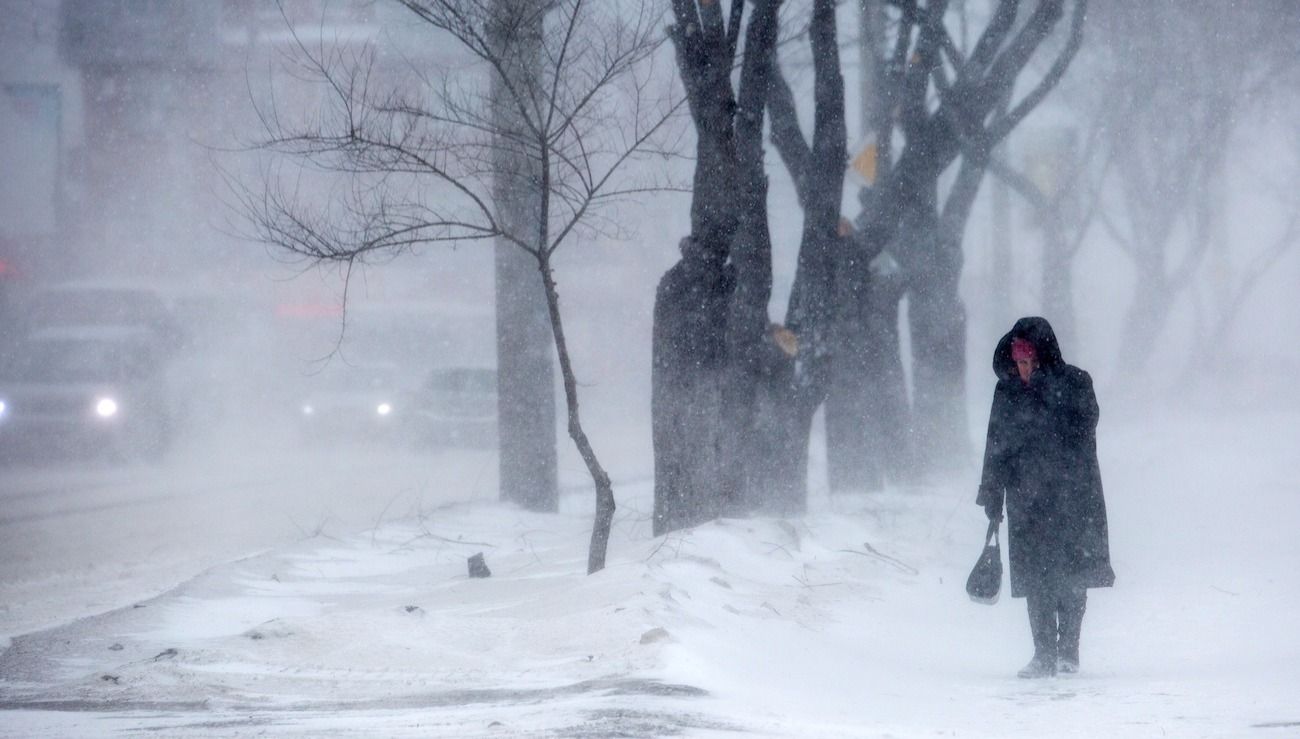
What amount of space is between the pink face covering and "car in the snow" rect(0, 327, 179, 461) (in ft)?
49.9

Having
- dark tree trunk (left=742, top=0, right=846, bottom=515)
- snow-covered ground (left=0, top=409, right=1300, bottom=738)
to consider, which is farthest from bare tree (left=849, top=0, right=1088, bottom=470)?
snow-covered ground (left=0, top=409, right=1300, bottom=738)

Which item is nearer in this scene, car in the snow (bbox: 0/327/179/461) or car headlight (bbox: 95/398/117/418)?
car in the snow (bbox: 0/327/179/461)

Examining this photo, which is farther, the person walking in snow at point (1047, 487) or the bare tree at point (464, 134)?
the bare tree at point (464, 134)

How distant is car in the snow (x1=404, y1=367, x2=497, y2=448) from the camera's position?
23.5 metres

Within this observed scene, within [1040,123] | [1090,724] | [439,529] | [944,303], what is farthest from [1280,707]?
[1040,123]

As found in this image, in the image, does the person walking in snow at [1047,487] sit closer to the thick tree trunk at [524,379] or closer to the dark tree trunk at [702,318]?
the dark tree trunk at [702,318]

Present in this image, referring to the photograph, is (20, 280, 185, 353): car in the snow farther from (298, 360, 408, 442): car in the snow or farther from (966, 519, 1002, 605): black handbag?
(966, 519, 1002, 605): black handbag

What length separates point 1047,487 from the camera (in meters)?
6.18

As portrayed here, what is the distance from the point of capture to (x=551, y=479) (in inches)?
484

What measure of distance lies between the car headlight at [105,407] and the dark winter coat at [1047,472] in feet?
49.6

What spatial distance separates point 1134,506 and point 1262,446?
315 inches

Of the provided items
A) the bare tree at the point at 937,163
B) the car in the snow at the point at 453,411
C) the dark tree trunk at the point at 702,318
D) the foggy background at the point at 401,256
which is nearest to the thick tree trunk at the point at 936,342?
the bare tree at the point at 937,163

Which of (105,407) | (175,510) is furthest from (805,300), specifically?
(105,407)

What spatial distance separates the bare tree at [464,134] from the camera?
Answer: 7.89 meters
